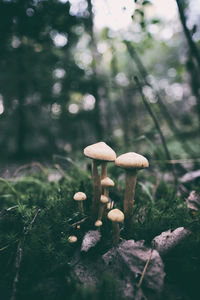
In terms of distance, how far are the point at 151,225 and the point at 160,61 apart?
21.0 meters

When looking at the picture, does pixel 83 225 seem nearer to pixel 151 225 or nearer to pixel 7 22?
pixel 151 225

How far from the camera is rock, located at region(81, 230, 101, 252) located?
52.4 inches

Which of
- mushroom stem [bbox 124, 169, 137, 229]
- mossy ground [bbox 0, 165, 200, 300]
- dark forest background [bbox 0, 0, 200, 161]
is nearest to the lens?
mossy ground [bbox 0, 165, 200, 300]

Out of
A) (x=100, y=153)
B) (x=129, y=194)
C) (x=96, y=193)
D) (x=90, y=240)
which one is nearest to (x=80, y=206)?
(x=96, y=193)

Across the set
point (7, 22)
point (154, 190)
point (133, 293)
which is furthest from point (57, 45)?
point (133, 293)

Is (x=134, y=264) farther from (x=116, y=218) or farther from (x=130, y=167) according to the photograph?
(x=130, y=167)

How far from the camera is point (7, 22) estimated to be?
290 centimetres

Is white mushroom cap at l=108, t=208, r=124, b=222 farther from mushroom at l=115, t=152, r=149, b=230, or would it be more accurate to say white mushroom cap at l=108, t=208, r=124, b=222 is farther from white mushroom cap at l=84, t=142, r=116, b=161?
→ white mushroom cap at l=84, t=142, r=116, b=161

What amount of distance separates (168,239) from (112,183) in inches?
24.4

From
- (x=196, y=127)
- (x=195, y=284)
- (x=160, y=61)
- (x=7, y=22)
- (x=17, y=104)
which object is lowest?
(x=195, y=284)

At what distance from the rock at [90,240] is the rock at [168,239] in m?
0.45

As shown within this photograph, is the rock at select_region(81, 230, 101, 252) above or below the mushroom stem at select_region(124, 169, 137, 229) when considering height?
below

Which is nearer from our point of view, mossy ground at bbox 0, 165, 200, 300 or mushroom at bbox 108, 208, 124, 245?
mossy ground at bbox 0, 165, 200, 300

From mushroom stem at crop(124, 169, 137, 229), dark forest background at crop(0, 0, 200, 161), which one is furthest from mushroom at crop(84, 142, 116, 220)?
dark forest background at crop(0, 0, 200, 161)
